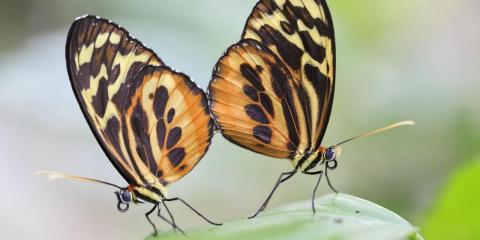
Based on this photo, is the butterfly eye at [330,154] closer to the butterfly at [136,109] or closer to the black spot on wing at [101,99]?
the butterfly at [136,109]

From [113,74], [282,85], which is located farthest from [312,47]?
[113,74]

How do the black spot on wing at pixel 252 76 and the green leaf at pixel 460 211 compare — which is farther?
the black spot on wing at pixel 252 76

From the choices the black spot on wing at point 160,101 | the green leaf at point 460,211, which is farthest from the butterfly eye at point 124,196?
the green leaf at point 460,211

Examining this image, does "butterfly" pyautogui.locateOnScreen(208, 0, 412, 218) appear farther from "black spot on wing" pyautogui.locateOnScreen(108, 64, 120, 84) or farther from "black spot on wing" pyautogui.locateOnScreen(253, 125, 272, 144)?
"black spot on wing" pyautogui.locateOnScreen(108, 64, 120, 84)

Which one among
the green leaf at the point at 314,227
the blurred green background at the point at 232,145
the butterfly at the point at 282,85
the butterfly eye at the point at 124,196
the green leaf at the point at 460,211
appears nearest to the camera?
the green leaf at the point at 314,227

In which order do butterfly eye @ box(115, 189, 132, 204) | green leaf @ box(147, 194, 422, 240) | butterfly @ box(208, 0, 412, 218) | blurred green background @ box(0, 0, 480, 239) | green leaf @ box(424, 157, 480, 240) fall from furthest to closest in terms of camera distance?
1. blurred green background @ box(0, 0, 480, 239)
2. butterfly @ box(208, 0, 412, 218)
3. butterfly eye @ box(115, 189, 132, 204)
4. green leaf @ box(424, 157, 480, 240)
5. green leaf @ box(147, 194, 422, 240)

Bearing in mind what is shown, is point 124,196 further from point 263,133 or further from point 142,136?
point 263,133

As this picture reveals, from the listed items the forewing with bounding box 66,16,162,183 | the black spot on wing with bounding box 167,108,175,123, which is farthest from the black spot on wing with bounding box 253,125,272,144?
the forewing with bounding box 66,16,162,183

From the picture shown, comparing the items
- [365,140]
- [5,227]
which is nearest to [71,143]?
[5,227]
